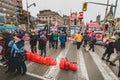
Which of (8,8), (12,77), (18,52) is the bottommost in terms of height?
(12,77)

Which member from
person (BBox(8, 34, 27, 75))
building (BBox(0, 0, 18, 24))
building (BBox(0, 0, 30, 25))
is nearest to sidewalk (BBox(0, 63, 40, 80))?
person (BBox(8, 34, 27, 75))

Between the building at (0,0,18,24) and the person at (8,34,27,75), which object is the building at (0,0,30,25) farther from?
the person at (8,34,27,75)

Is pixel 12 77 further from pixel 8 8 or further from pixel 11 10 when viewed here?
pixel 11 10

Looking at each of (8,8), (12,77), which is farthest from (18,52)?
(8,8)

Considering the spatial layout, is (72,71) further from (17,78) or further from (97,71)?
(17,78)

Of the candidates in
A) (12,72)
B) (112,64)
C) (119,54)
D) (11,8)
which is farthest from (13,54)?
(11,8)

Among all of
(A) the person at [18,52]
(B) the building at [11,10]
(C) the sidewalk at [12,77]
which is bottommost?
(C) the sidewalk at [12,77]

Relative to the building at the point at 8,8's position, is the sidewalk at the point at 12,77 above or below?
below

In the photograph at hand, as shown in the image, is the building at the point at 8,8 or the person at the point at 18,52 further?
the building at the point at 8,8

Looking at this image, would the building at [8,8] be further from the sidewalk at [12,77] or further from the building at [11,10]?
the sidewalk at [12,77]

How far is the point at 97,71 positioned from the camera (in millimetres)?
8133

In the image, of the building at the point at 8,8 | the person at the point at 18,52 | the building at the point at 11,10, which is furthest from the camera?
the building at the point at 11,10

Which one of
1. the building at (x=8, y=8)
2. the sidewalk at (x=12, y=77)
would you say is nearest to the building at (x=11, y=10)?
the building at (x=8, y=8)

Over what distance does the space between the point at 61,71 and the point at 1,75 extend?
2.66m
